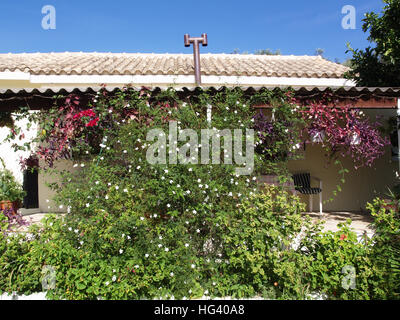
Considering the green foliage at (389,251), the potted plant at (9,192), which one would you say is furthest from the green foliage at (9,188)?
the green foliage at (389,251)

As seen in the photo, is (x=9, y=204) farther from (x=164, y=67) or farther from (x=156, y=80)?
(x=164, y=67)

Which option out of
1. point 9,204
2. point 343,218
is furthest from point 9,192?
point 343,218

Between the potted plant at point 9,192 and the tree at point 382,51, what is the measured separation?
8009 mm

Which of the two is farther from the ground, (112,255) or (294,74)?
(294,74)

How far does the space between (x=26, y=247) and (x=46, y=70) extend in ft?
18.4

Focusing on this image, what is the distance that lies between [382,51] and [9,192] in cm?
837

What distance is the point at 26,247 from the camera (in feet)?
11.0

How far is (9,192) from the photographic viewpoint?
6469 millimetres

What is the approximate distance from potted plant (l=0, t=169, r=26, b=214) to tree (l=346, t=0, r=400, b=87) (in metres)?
8.01

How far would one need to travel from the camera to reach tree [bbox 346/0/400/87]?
214 inches

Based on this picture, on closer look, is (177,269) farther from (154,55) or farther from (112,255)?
(154,55)
